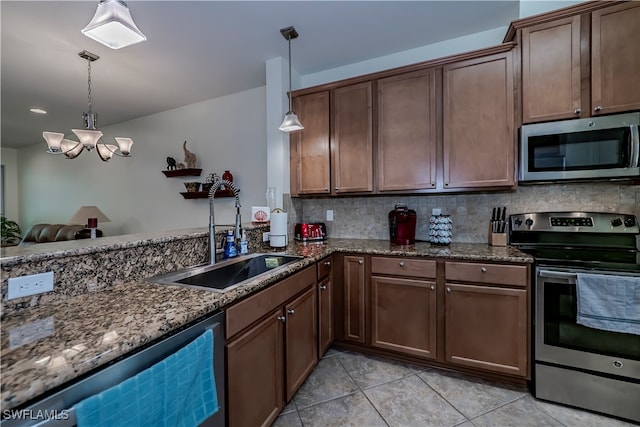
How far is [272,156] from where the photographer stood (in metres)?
2.82

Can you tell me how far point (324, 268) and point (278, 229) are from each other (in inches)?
19.6

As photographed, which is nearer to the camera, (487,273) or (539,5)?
(487,273)

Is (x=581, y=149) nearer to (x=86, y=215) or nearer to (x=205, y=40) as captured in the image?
(x=205, y=40)

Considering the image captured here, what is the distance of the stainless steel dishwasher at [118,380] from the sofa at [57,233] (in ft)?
15.3

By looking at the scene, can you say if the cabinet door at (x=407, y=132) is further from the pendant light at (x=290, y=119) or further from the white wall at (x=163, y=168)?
the white wall at (x=163, y=168)

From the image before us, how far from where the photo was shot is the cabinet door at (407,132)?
7.48 ft

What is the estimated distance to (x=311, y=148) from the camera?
2725mm

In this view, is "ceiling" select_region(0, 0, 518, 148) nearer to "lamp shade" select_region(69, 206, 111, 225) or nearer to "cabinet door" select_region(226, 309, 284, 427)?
"lamp shade" select_region(69, 206, 111, 225)

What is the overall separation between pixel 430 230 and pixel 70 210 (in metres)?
6.73

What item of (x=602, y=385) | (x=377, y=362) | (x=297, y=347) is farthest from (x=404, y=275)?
(x=602, y=385)

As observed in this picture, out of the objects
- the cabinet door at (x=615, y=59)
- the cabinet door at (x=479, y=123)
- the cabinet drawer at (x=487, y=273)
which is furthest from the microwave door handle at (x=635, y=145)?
the cabinet drawer at (x=487, y=273)

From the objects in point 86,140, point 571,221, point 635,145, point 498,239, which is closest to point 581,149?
point 635,145

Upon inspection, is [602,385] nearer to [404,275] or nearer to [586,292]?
[586,292]

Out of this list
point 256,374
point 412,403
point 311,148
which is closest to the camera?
point 256,374
